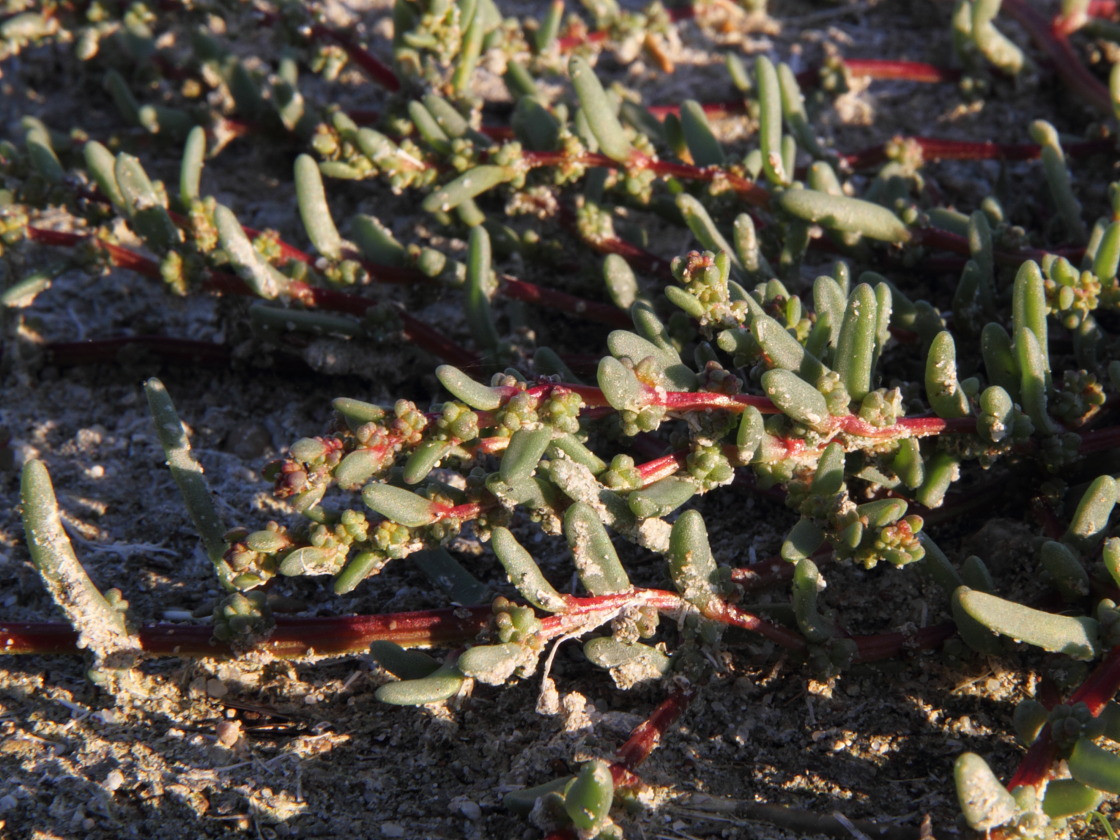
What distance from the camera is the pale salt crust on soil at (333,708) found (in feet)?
5.56

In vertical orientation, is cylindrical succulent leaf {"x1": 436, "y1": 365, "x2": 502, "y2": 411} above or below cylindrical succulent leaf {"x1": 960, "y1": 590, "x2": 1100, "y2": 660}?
above

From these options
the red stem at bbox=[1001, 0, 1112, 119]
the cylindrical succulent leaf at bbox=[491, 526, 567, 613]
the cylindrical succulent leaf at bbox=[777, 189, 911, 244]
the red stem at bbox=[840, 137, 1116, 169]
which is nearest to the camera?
the cylindrical succulent leaf at bbox=[491, 526, 567, 613]

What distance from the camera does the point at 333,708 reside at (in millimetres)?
1941

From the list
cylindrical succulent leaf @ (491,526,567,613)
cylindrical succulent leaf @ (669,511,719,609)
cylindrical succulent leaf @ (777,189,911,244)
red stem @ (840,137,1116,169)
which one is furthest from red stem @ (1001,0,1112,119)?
cylindrical succulent leaf @ (491,526,567,613)

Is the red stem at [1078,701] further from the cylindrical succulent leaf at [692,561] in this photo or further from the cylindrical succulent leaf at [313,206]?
the cylindrical succulent leaf at [313,206]

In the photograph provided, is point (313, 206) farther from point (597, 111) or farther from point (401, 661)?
point (401, 661)

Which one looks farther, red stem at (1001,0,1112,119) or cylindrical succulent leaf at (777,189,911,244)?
red stem at (1001,0,1112,119)

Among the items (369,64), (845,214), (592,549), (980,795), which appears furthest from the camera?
(369,64)

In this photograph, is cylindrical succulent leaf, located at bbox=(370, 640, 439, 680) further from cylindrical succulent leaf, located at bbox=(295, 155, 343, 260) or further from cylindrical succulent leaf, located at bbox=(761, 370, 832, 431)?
cylindrical succulent leaf, located at bbox=(295, 155, 343, 260)

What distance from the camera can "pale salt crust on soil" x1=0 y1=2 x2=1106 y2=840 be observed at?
169 centimetres

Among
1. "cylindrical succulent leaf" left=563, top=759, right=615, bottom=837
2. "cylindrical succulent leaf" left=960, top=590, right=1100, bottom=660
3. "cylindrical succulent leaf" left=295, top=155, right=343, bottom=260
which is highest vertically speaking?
"cylindrical succulent leaf" left=295, top=155, right=343, bottom=260

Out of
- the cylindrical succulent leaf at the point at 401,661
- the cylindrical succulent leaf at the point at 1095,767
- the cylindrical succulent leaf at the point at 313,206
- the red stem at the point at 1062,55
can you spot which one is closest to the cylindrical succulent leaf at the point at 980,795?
the cylindrical succulent leaf at the point at 1095,767

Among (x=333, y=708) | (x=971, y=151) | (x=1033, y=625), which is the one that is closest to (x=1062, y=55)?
(x=971, y=151)

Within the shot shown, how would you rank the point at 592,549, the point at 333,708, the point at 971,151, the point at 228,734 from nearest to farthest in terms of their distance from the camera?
1. the point at 592,549
2. the point at 228,734
3. the point at 333,708
4. the point at 971,151
